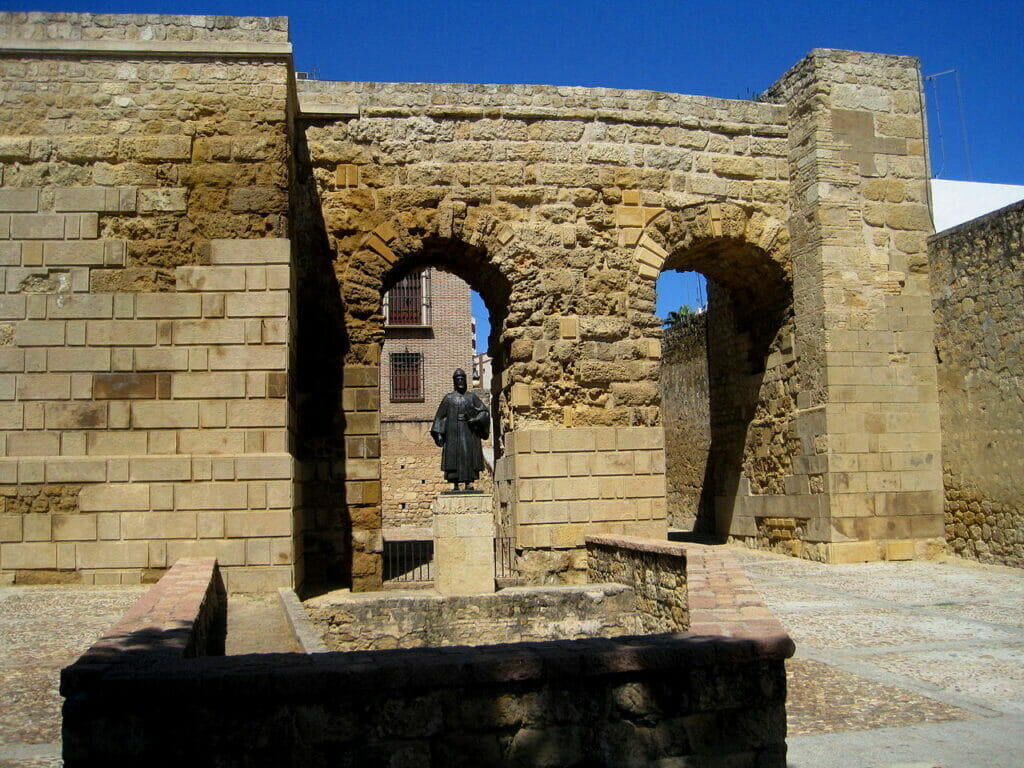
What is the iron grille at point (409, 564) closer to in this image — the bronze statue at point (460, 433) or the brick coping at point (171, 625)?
the bronze statue at point (460, 433)

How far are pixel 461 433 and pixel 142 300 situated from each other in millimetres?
3293

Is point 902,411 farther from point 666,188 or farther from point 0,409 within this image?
point 0,409

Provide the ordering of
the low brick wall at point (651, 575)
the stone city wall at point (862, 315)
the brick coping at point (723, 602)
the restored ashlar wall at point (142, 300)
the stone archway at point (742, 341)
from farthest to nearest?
the stone archway at point (742, 341)
the stone city wall at point (862, 315)
the restored ashlar wall at point (142, 300)
the low brick wall at point (651, 575)
the brick coping at point (723, 602)

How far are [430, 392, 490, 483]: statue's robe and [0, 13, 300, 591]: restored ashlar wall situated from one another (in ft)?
5.89

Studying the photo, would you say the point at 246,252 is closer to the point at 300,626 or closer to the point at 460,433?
the point at 460,433

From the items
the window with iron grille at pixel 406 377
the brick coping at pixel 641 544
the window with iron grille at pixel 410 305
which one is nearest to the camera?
the brick coping at pixel 641 544

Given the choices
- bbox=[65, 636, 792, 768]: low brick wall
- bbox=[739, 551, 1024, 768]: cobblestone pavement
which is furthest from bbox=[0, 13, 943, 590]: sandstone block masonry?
bbox=[65, 636, 792, 768]: low brick wall

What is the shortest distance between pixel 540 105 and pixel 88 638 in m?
7.84

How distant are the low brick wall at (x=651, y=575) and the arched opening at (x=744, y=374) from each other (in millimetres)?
3546

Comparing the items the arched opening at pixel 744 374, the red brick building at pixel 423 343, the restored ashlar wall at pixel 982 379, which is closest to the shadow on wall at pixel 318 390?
the arched opening at pixel 744 374

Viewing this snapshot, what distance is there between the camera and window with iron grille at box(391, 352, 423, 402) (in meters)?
29.0

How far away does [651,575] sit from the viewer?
8.38m

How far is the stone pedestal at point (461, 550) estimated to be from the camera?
9320 millimetres

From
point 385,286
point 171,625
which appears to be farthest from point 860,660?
point 385,286
